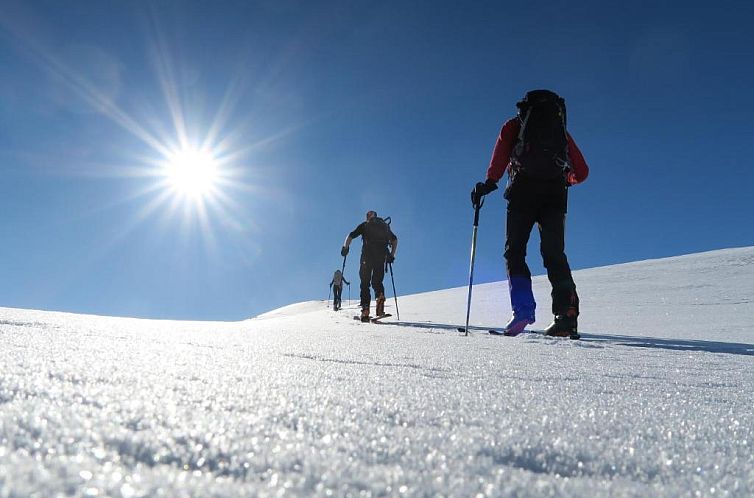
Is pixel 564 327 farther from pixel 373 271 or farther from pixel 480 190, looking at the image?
pixel 373 271

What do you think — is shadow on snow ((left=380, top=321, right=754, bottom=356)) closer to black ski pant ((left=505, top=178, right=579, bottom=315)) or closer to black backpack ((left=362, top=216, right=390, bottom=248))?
black ski pant ((left=505, top=178, right=579, bottom=315))

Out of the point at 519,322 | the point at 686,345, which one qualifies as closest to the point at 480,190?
the point at 519,322

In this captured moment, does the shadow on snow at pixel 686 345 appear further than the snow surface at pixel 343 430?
Yes

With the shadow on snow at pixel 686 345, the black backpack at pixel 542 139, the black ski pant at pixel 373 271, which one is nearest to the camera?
the shadow on snow at pixel 686 345

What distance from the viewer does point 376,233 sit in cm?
884

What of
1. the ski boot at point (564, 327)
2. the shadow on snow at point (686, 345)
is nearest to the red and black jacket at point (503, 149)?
the ski boot at point (564, 327)

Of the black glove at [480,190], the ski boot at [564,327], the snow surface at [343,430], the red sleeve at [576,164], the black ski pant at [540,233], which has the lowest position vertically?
the snow surface at [343,430]

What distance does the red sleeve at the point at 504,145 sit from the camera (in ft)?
14.6

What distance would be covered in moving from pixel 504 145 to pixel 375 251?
4573 mm

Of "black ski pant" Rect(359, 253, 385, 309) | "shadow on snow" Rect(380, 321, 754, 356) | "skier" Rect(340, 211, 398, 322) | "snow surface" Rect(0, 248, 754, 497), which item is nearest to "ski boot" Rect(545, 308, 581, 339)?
"shadow on snow" Rect(380, 321, 754, 356)

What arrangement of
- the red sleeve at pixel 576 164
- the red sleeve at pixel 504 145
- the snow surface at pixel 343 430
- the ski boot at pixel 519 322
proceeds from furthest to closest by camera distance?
the red sleeve at pixel 576 164, the red sleeve at pixel 504 145, the ski boot at pixel 519 322, the snow surface at pixel 343 430

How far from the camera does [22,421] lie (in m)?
0.50

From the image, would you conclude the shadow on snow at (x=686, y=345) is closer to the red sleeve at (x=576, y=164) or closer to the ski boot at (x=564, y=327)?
the ski boot at (x=564, y=327)

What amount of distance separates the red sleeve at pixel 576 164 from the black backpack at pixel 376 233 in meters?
4.47
